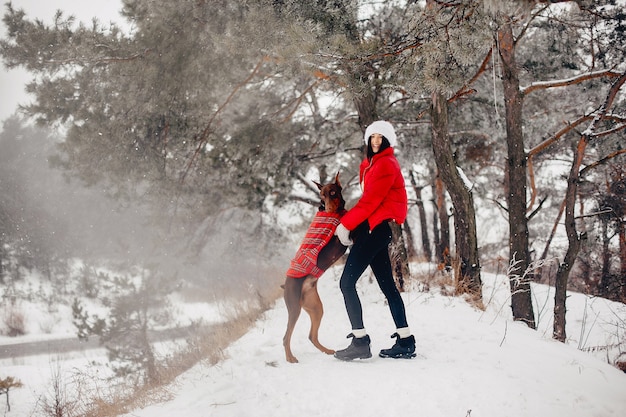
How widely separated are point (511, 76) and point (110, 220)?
110ft

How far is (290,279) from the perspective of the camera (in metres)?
3.61

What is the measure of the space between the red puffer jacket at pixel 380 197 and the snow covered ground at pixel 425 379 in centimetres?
112

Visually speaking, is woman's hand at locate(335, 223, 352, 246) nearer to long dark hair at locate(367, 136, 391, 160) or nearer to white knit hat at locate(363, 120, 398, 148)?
long dark hair at locate(367, 136, 391, 160)

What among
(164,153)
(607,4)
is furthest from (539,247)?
(164,153)

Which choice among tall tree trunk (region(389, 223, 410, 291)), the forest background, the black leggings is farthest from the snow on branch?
the black leggings

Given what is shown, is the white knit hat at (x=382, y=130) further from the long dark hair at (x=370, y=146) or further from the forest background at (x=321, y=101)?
the forest background at (x=321, y=101)

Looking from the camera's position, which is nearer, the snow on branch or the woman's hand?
the woman's hand

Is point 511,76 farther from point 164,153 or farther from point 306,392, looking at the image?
point 164,153

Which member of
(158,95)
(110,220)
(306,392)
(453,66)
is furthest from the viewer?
(110,220)

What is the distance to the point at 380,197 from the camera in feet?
10.9

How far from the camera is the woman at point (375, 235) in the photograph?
11.0 feet

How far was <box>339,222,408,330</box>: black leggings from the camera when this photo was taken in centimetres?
337

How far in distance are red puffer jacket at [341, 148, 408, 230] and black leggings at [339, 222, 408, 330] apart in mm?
97

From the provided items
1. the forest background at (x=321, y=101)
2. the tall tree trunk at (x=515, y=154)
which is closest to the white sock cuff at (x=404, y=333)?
the forest background at (x=321, y=101)
